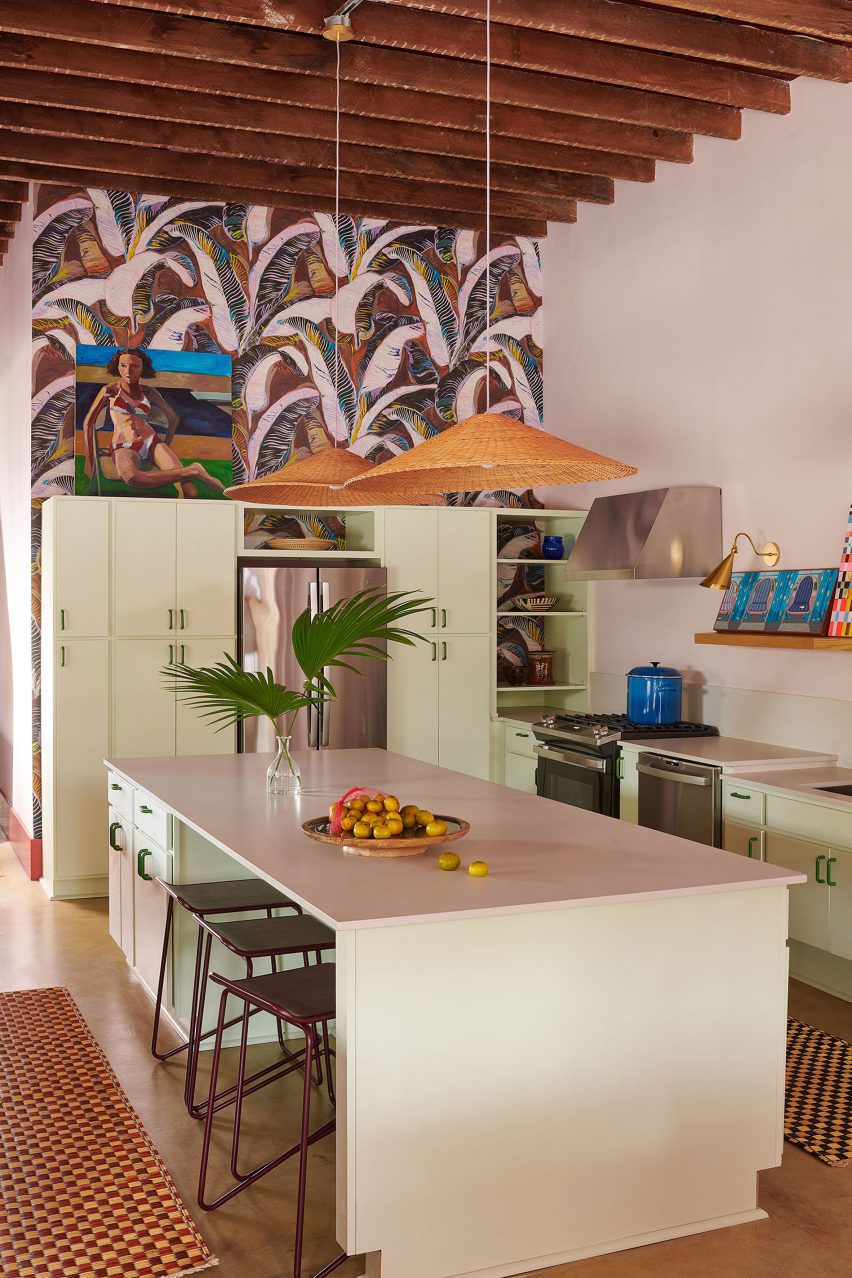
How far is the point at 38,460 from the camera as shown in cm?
661

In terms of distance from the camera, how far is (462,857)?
323 cm

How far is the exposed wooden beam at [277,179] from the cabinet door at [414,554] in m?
1.73

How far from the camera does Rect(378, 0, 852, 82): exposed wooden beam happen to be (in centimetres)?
450

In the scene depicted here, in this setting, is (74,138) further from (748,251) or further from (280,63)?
(748,251)

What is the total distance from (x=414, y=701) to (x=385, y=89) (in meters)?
3.18

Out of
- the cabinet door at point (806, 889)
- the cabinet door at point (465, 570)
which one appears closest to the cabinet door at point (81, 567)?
the cabinet door at point (465, 570)

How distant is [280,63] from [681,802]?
3.50 metres

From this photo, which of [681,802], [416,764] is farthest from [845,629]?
[416,764]

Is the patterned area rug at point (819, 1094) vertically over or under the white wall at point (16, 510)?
under

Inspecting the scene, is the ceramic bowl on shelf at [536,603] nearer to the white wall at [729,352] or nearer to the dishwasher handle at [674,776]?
the white wall at [729,352]

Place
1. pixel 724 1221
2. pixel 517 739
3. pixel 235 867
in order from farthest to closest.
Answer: pixel 517 739
pixel 235 867
pixel 724 1221

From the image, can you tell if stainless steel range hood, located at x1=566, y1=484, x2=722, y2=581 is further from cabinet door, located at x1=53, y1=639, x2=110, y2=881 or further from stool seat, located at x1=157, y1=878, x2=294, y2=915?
stool seat, located at x1=157, y1=878, x2=294, y2=915

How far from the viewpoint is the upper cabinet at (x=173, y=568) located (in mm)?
6352

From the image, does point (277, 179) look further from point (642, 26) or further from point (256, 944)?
point (256, 944)
